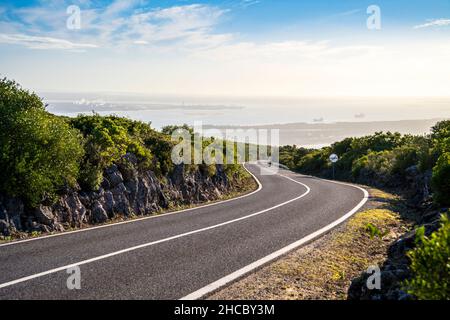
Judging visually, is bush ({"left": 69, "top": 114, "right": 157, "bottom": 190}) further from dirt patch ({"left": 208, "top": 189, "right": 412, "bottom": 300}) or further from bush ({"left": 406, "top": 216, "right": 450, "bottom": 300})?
bush ({"left": 406, "top": 216, "right": 450, "bottom": 300})

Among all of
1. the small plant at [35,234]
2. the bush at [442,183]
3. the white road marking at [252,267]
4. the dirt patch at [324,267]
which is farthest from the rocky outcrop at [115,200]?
the bush at [442,183]

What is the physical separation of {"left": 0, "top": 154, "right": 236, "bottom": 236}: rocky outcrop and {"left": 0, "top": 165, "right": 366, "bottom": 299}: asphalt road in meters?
1.65

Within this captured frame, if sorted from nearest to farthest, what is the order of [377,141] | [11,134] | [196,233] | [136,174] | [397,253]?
[397,253], [196,233], [11,134], [136,174], [377,141]

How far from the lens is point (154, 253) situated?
784cm

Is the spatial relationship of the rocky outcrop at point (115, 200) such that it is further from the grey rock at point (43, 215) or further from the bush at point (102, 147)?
the bush at point (102, 147)

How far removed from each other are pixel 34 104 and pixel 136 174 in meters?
4.37

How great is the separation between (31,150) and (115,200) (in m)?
3.32

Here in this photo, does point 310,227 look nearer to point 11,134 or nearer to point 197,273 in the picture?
point 197,273

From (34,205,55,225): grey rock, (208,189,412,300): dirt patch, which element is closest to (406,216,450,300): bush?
(208,189,412,300): dirt patch

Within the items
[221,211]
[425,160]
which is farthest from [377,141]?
[221,211]

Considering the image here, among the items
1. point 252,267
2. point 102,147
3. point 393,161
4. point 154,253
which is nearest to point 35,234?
point 154,253

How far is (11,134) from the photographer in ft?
35.0

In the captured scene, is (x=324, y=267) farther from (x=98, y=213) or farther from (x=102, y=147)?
(x=102, y=147)

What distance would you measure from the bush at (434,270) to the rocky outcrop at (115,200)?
9.52 m
